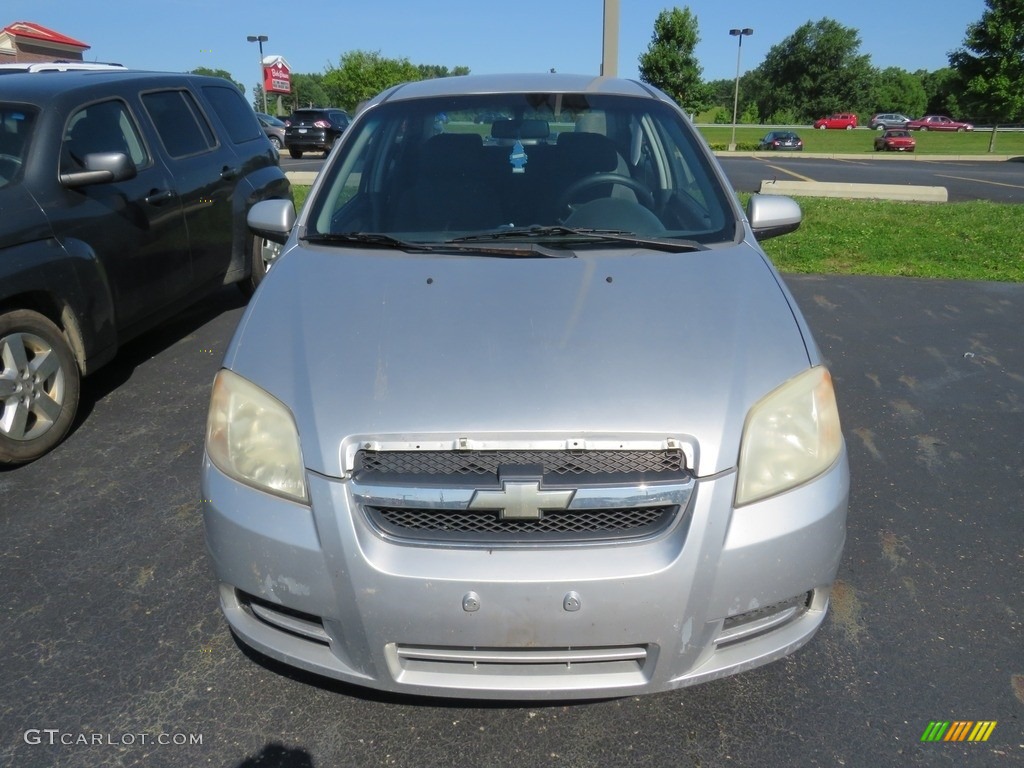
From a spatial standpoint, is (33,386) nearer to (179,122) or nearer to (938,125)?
(179,122)

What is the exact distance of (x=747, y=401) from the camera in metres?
2.09

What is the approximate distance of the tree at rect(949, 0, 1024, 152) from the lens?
3431cm

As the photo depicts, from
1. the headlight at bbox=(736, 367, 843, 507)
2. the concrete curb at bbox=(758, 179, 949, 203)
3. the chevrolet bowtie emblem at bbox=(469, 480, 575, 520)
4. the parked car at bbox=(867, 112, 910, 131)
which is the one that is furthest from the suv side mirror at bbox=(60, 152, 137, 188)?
the parked car at bbox=(867, 112, 910, 131)

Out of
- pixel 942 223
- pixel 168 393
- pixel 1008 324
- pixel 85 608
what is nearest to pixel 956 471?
pixel 1008 324

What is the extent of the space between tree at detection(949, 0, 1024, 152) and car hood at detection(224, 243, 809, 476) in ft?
129

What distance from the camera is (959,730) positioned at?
225 centimetres

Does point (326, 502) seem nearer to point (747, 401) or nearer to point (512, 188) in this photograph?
point (747, 401)

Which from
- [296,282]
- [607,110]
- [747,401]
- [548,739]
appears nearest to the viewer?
[747,401]

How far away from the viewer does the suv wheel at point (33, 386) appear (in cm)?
375

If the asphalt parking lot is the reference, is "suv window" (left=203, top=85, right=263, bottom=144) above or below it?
above

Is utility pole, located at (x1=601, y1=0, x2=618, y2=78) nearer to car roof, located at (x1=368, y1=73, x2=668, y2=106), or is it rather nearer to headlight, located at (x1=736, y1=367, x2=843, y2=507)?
car roof, located at (x1=368, y1=73, x2=668, y2=106)

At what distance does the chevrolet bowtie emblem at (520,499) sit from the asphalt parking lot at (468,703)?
739 millimetres

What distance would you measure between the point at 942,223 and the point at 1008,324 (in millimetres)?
4287

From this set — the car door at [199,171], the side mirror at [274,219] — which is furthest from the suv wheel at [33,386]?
the car door at [199,171]
